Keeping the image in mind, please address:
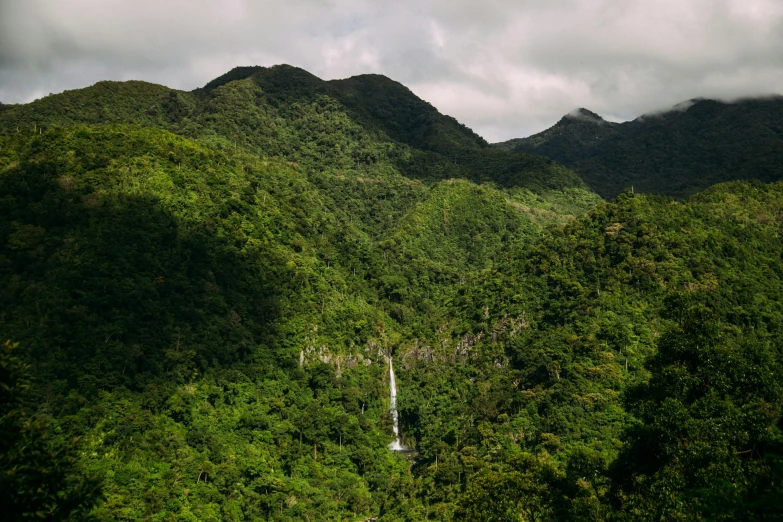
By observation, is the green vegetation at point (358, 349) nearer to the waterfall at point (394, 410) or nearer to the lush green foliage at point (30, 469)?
the waterfall at point (394, 410)

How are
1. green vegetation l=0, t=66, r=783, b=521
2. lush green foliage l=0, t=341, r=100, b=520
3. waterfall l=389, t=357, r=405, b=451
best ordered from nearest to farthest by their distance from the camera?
lush green foliage l=0, t=341, r=100, b=520 → green vegetation l=0, t=66, r=783, b=521 → waterfall l=389, t=357, r=405, b=451

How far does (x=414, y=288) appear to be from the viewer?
4855 inches

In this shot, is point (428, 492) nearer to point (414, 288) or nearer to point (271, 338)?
point (271, 338)

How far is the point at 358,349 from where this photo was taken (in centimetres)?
10031

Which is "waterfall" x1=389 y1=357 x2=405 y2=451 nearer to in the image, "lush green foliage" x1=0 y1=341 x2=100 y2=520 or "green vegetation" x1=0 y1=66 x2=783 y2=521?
"green vegetation" x1=0 y1=66 x2=783 y2=521

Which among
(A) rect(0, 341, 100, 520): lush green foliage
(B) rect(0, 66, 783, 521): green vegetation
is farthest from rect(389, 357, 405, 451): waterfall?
(A) rect(0, 341, 100, 520): lush green foliage

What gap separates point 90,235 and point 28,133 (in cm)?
2458

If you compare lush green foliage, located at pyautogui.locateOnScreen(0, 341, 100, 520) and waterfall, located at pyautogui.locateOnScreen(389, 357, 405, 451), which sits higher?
lush green foliage, located at pyautogui.locateOnScreen(0, 341, 100, 520)

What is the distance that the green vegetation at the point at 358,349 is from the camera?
39906 mm

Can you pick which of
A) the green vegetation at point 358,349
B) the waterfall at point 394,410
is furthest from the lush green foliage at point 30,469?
the waterfall at point 394,410

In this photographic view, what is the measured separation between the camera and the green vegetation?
3991 centimetres

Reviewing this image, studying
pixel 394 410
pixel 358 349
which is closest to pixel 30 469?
pixel 358 349

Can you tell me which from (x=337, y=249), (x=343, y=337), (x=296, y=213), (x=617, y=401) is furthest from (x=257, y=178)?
(x=617, y=401)

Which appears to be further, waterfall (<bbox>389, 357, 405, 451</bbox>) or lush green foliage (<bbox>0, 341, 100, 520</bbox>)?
waterfall (<bbox>389, 357, 405, 451</bbox>)
